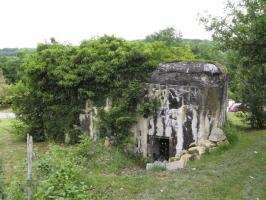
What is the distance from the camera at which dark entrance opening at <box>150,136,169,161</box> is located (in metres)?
14.2

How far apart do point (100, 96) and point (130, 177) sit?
4.92 m

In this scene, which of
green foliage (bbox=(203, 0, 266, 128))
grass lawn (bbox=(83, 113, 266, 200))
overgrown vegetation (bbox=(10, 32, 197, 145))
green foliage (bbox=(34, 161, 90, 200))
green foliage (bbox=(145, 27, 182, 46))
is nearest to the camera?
green foliage (bbox=(34, 161, 90, 200))

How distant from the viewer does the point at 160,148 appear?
48.0ft

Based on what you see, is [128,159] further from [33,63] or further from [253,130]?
[253,130]

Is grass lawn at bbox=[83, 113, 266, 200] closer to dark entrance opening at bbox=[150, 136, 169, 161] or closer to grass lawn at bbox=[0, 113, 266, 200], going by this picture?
grass lawn at bbox=[0, 113, 266, 200]

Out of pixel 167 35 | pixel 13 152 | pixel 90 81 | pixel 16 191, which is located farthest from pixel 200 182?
pixel 167 35

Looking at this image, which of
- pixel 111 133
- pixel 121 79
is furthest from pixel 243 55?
pixel 111 133

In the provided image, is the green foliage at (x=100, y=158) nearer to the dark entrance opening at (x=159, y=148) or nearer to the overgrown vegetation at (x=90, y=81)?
the overgrown vegetation at (x=90, y=81)

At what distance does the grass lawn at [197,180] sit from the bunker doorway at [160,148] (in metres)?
1.99

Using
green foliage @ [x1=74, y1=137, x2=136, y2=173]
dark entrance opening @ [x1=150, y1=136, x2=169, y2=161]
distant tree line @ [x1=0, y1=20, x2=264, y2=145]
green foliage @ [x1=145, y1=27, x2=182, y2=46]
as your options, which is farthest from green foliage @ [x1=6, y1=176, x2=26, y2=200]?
green foliage @ [x1=145, y1=27, x2=182, y2=46]

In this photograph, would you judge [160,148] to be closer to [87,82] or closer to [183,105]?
[183,105]

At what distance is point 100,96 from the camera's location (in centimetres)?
1466

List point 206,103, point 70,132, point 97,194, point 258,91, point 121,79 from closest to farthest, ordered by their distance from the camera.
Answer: point 97,194 < point 206,103 < point 121,79 < point 70,132 < point 258,91

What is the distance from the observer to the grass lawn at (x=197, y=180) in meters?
9.30
